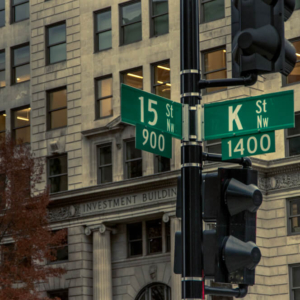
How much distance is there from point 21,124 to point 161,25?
10.7 meters

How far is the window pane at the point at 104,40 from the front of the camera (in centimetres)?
4241

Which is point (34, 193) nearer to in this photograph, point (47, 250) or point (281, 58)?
point (47, 250)

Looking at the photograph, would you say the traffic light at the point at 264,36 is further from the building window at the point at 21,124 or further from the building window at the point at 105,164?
the building window at the point at 21,124

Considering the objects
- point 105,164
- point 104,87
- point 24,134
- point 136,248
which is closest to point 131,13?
point 104,87

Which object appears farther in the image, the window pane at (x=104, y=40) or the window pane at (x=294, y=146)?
the window pane at (x=104, y=40)

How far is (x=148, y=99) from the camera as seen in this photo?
24.2 feet

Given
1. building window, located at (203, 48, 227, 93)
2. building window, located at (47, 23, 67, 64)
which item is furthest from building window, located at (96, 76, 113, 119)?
building window, located at (203, 48, 227, 93)

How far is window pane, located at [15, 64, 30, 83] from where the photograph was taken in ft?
152

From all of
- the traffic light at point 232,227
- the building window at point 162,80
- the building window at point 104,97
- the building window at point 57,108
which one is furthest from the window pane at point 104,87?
the traffic light at point 232,227

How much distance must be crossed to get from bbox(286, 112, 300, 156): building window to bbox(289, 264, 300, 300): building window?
16.4 ft

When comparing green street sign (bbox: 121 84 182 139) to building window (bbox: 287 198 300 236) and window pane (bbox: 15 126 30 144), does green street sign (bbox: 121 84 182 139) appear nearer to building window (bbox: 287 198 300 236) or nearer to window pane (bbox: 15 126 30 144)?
building window (bbox: 287 198 300 236)

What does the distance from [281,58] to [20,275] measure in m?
33.7

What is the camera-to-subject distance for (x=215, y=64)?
37750 mm

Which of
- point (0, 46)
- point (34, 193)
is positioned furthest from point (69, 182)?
point (0, 46)
